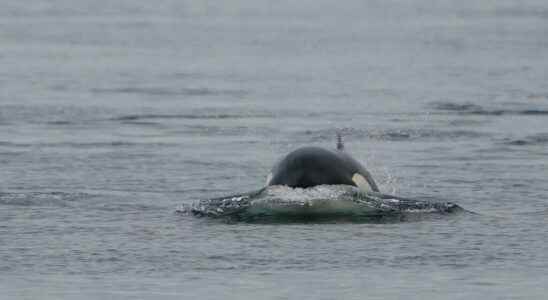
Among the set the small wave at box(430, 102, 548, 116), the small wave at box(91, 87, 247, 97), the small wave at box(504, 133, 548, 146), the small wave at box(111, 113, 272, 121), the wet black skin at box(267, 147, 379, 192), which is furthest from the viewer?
the small wave at box(91, 87, 247, 97)

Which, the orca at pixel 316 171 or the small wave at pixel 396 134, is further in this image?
the small wave at pixel 396 134

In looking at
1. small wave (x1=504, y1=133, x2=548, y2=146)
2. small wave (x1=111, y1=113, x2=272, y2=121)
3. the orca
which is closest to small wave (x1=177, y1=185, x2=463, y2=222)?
the orca

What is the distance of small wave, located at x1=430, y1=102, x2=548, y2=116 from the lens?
26.9 metres

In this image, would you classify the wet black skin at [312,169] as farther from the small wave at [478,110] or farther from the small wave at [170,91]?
the small wave at [170,91]

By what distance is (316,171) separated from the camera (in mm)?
15586

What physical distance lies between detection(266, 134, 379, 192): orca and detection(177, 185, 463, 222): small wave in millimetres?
76

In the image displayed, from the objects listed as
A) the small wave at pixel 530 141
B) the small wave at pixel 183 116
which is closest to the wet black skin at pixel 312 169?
the small wave at pixel 530 141

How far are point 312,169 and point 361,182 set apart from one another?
734 millimetres

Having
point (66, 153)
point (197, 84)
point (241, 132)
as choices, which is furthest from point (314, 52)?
point (66, 153)

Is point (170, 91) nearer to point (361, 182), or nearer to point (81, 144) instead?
point (81, 144)

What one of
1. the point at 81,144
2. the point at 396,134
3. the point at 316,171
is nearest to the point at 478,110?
the point at 396,134

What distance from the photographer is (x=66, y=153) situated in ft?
70.7

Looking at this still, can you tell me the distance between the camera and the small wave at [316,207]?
1541cm

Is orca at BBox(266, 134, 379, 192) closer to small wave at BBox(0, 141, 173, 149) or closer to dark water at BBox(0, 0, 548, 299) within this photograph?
dark water at BBox(0, 0, 548, 299)
